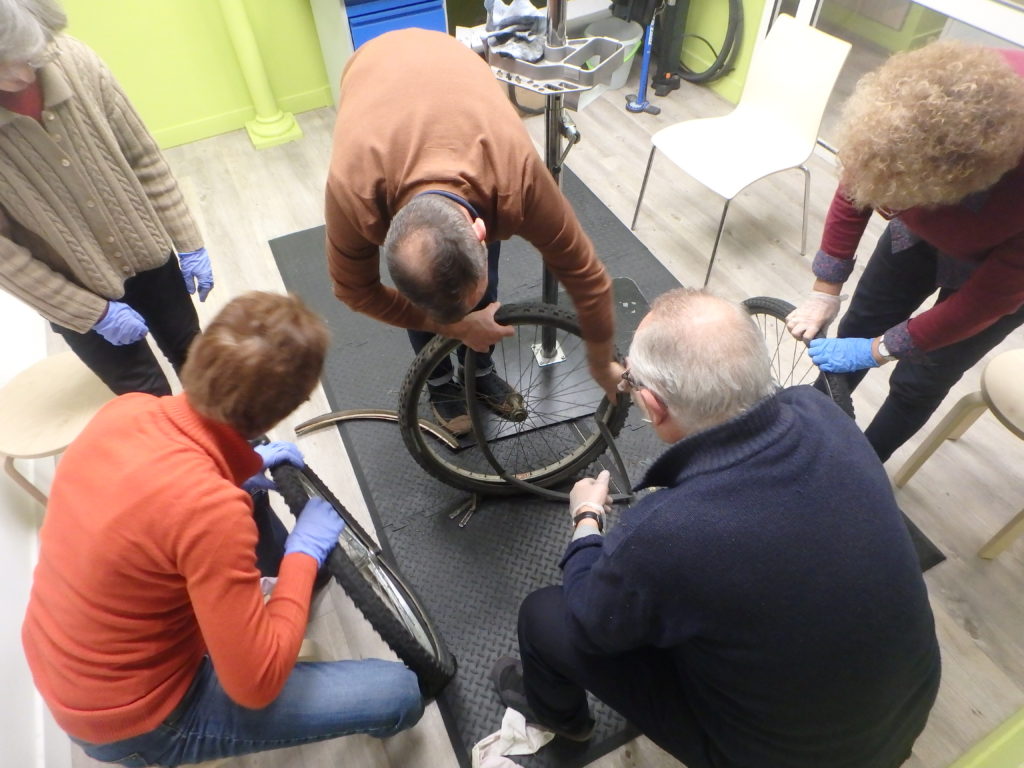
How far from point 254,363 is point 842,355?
4.65 ft

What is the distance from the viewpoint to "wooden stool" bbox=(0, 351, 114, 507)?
1.57m

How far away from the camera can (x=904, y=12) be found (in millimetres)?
2941

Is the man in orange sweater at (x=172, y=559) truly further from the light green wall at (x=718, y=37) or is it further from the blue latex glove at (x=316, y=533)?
the light green wall at (x=718, y=37)

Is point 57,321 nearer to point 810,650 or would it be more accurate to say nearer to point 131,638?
point 131,638

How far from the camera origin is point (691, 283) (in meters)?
2.63

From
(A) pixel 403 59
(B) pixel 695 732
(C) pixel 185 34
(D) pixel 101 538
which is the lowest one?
(B) pixel 695 732

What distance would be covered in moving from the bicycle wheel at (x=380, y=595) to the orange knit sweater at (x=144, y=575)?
194 millimetres

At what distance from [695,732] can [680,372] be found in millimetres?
669

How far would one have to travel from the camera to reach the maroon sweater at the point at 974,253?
1179 mm

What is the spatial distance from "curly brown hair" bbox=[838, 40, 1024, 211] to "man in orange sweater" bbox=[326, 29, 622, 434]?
1.97 feet

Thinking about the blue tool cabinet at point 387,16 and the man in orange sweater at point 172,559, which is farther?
the blue tool cabinet at point 387,16

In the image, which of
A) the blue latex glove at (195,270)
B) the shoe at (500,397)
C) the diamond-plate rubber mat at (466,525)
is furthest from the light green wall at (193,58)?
the shoe at (500,397)

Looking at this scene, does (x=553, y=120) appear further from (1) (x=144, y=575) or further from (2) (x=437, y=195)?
(1) (x=144, y=575)

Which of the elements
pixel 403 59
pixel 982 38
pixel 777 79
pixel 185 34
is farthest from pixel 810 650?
pixel 185 34
